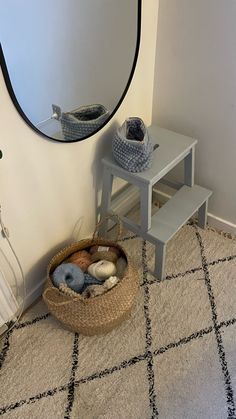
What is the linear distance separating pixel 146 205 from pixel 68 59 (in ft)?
1.98

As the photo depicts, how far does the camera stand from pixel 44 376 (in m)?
1.31

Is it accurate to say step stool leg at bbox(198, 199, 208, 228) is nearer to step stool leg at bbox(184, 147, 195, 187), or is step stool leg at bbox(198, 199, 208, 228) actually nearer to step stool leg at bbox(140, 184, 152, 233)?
step stool leg at bbox(184, 147, 195, 187)

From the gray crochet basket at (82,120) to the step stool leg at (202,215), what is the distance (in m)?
0.64

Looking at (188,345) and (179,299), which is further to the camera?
(179,299)

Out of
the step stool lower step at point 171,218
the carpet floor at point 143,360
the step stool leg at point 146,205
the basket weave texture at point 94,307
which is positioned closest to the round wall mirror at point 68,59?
the step stool leg at point 146,205

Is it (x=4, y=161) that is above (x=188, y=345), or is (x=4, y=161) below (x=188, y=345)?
above

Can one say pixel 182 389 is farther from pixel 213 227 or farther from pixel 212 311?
pixel 213 227

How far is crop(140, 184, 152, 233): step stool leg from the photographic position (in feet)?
4.69

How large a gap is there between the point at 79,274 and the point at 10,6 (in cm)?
90

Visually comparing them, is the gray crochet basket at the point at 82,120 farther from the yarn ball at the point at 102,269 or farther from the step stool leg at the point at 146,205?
the yarn ball at the point at 102,269

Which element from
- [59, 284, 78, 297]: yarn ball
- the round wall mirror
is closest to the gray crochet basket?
the round wall mirror

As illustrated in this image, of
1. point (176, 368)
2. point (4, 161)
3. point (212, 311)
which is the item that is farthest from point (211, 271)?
point (4, 161)

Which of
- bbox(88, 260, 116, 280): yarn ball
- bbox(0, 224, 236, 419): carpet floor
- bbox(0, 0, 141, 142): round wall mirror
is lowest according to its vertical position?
bbox(0, 224, 236, 419): carpet floor

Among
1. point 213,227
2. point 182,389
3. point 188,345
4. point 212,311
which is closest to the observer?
point 182,389
